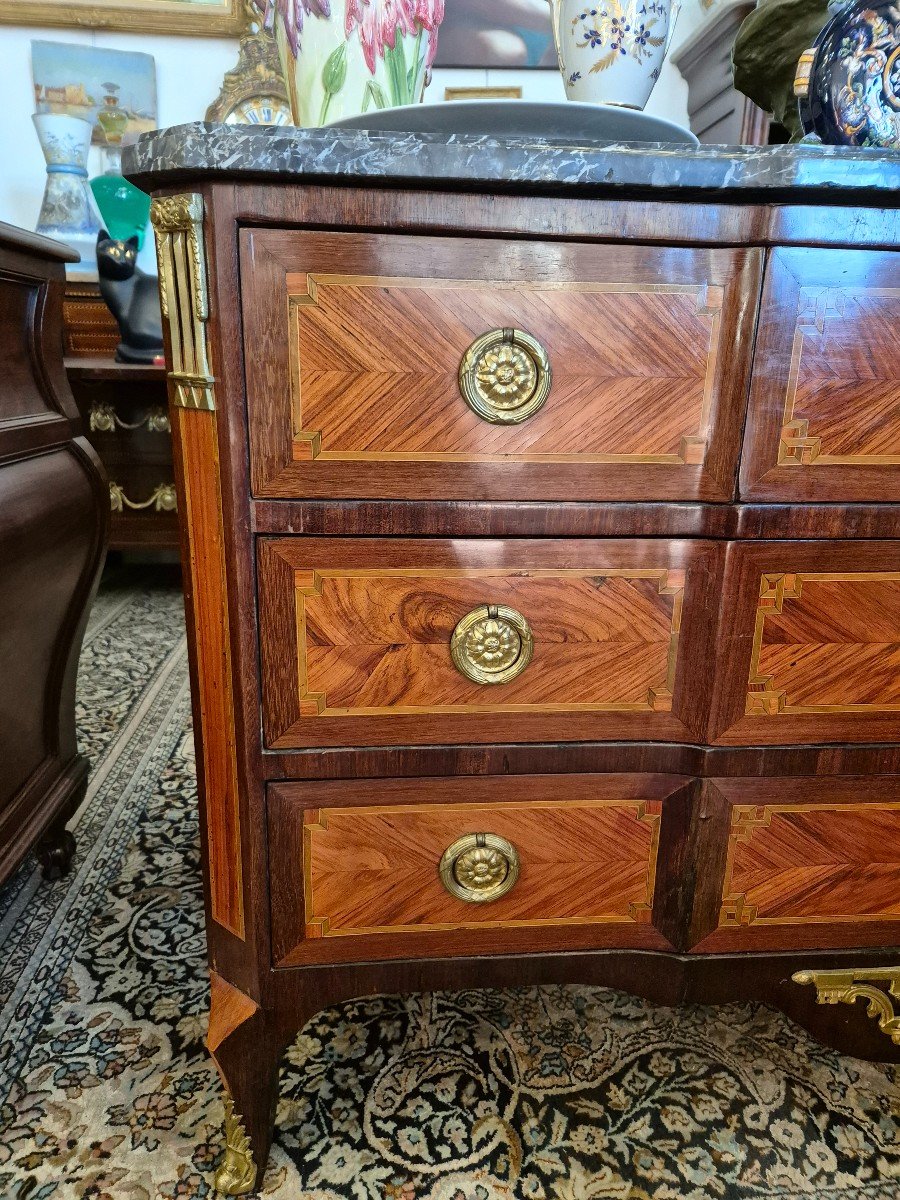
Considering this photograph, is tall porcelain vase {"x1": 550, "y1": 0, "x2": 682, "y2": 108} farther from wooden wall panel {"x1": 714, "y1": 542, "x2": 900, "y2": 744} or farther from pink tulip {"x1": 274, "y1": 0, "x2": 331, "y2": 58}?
wooden wall panel {"x1": 714, "y1": 542, "x2": 900, "y2": 744}

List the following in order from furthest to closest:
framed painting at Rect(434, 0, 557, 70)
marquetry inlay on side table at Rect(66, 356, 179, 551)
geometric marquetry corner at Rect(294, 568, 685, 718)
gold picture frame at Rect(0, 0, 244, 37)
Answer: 1. gold picture frame at Rect(0, 0, 244, 37)
2. marquetry inlay on side table at Rect(66, 356, 179, 551)
3. framed painting at Rect(434, 0, 557, 70)
4. geometric marquetry corner at Rect(294, 568, 685, 718)

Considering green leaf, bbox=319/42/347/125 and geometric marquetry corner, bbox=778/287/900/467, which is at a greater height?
green leaf, bbox=319/42/347/125

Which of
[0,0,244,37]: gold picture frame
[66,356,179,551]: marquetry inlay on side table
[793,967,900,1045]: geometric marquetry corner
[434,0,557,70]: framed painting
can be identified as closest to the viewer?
[793,967,900,1045]: geometric marquetry corner

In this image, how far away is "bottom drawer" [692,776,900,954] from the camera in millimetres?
655

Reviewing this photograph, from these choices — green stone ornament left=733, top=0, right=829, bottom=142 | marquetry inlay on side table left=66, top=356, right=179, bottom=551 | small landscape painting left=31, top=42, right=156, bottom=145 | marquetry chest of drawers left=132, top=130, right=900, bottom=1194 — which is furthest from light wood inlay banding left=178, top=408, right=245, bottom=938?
small landscape painting left=31, top=42, right=156, bottom=145

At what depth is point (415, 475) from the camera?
1.89 feet

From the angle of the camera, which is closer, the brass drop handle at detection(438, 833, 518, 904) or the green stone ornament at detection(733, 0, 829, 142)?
the brass drop handle at detection(438, 833, 518, 904)

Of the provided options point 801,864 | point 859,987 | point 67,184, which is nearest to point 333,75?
point 801,864

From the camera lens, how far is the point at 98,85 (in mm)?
2186

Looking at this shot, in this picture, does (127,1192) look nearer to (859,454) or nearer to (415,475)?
(415,475)

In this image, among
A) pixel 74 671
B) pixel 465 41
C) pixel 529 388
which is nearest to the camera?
pixel 529 388

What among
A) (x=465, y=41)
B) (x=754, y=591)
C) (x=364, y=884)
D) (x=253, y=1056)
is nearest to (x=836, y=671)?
(x=754, y=591)

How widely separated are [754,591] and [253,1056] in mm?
562

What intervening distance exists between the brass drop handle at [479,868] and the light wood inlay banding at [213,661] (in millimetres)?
174
